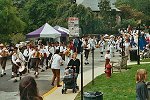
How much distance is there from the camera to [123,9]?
76688 mm

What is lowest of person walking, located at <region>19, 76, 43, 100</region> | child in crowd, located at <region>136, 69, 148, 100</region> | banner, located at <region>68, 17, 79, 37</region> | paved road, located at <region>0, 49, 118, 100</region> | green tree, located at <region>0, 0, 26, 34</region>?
paved road, located at <region>0, 49, 118, 100</region>

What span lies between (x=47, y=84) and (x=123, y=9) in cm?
5839

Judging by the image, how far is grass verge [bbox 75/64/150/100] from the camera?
1523 cm

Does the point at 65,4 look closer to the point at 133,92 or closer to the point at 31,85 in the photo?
the point at 133,92

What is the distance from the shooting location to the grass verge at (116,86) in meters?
15.2

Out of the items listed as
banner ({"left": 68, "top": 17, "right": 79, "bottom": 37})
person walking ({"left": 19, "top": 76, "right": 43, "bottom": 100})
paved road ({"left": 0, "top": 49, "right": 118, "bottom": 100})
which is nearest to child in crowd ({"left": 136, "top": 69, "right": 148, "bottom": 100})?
banner ({"left": 68, "top": 17, "right": 79, "bottom": 37})

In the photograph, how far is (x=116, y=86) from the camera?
693 inches

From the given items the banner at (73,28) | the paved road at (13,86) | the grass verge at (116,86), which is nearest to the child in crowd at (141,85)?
the banner at (73,28)

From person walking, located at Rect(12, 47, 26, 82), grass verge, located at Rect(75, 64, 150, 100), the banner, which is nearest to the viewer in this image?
the banner

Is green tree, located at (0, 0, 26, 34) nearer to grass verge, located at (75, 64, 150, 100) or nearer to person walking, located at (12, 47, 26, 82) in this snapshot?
person walking, located at (12, 47, 26, 82)

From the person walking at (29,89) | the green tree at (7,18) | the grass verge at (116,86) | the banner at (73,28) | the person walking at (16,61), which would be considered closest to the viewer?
the person walking at (29,89)

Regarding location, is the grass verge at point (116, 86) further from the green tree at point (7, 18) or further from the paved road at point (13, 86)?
the green tree at point (7, 18)

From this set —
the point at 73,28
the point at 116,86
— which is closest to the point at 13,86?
the point at 116,86

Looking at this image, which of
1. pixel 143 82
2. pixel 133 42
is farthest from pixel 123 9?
pixel 143 82
